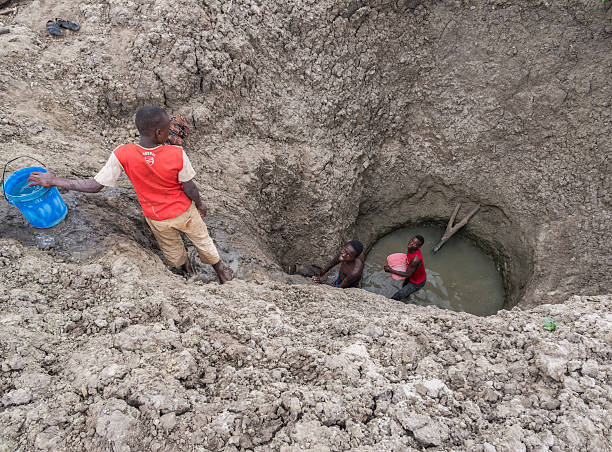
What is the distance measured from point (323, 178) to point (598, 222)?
3544mm

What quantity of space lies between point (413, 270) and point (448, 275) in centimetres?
135

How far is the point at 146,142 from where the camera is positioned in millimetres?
2254

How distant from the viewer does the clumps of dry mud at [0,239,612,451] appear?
1.59m

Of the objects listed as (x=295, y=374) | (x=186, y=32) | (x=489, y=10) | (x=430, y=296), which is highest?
(x=489, y=10)

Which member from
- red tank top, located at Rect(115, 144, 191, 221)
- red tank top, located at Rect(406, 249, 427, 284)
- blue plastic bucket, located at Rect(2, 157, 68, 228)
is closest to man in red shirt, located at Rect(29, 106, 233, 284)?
red tank top, located at Rect(115, 144, 191, 221)

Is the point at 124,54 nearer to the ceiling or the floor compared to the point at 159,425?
nearer to the ceiling

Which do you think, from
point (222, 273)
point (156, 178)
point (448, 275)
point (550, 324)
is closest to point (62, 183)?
point (156, 178)

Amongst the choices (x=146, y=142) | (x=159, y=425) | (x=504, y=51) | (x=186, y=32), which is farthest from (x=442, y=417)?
(x=504, y=51)

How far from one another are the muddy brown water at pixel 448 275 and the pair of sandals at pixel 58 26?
189 inches

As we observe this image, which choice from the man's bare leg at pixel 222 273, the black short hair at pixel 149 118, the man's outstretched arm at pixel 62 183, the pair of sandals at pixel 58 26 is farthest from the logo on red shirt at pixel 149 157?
the pair of sandals at pixel 58 26

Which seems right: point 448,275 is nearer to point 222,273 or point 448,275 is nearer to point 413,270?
point 413,270

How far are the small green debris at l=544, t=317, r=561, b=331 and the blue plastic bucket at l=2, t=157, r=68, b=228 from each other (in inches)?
136

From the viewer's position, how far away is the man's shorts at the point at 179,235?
2.67 meters

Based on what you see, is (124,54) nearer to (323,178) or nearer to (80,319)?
(323,178)
